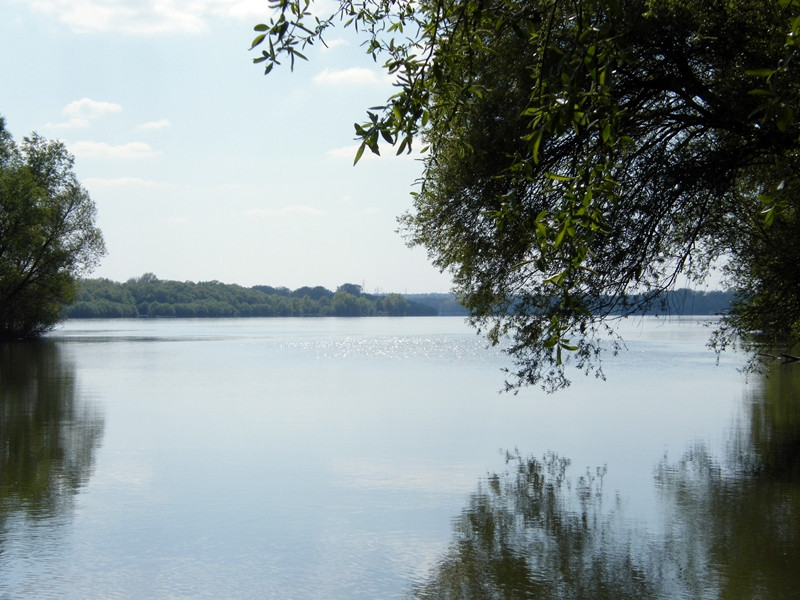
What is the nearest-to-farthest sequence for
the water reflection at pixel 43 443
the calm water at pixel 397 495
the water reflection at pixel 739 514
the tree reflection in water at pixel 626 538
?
the tree reflection in water at pixel 626 538 → the water reflection at pixel 739 514 → the calm water at pixel 397 495 → the water reflection at pixel 43 443

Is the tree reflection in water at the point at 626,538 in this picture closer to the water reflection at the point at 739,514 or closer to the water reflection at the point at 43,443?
the water reflection at the point at 739,514

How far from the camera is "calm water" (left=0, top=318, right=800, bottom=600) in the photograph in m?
9.82

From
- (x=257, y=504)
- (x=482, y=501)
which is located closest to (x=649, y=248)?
(x=482, y=501)

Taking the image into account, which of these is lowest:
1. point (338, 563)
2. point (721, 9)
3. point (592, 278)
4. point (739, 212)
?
point (338, 563)

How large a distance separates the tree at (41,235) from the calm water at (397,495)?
101ft

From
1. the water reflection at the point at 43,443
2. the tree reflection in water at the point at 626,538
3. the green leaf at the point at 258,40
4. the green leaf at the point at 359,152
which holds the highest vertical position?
the green leaf at the point at 258,40

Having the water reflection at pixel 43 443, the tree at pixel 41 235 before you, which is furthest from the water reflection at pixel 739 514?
the tree at pixel 41 235

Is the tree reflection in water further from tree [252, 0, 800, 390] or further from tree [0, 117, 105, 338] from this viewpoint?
tree [0, 117, 105, 338]

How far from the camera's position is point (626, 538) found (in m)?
11.5

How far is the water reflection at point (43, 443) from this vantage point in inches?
523

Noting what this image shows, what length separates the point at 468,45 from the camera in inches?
230

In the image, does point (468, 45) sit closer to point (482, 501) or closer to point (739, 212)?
point (482, 501)

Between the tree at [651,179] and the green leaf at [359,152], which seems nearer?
the green leaf at [359,152]

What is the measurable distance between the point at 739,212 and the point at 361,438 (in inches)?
385
